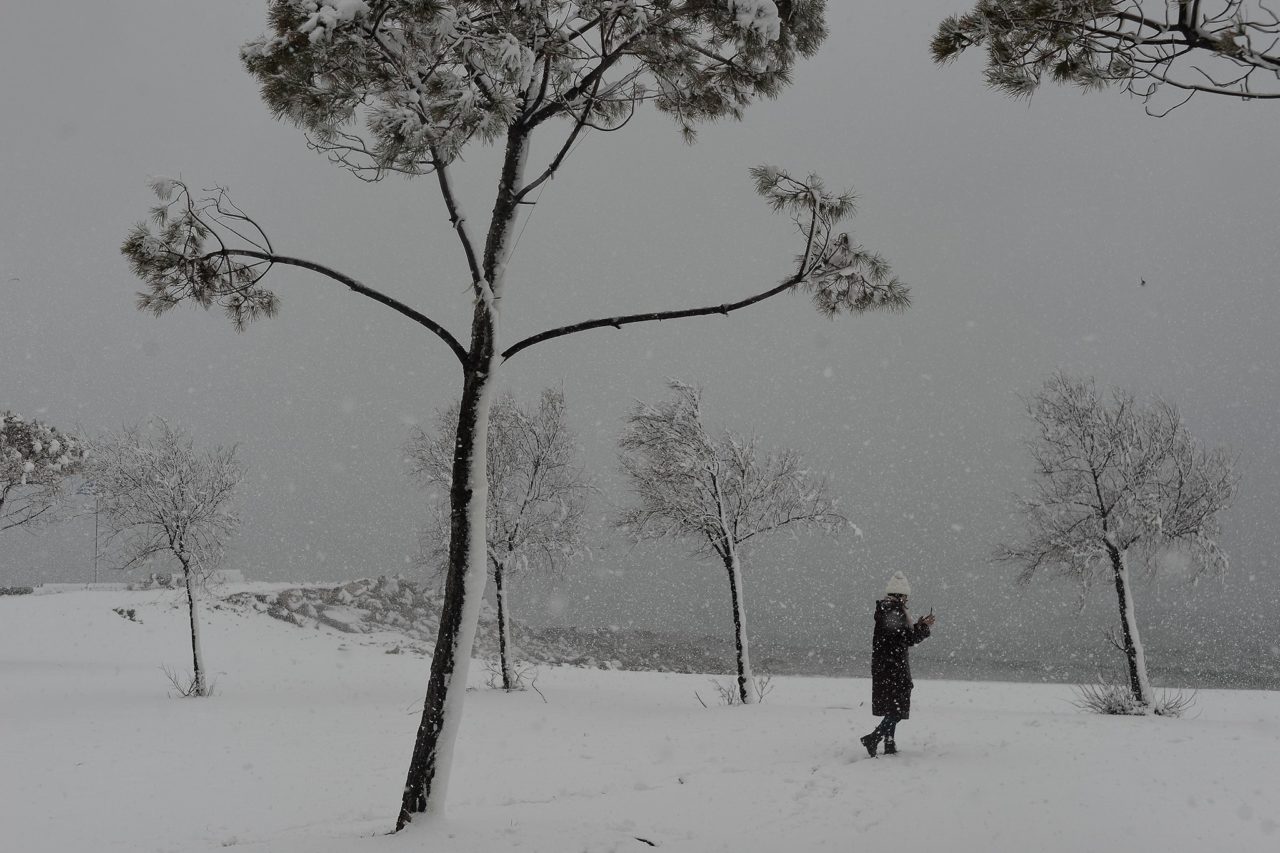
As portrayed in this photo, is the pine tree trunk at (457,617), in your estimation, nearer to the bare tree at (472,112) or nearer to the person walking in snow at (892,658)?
the bare tree at (472,112)

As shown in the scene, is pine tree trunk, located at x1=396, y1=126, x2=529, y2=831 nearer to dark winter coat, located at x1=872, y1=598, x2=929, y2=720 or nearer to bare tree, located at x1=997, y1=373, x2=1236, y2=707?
dark winter coat, located at x1=872, y1=598, x2=929, y2=720

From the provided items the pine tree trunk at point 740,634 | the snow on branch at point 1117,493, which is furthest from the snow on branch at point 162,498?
the snow on branch at point 1117,493

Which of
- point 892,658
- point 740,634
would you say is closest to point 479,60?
point 892,658

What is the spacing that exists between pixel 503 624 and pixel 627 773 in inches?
387

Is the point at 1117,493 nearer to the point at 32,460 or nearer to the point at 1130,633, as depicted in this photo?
the point at 1130,633

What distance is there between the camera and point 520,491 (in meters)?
19.5

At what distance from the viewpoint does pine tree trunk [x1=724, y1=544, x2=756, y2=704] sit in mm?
16259

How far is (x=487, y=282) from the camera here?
21.9 feet

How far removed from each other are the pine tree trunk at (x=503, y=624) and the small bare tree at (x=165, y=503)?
7233mm

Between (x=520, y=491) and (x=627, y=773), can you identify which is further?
(x=520, y=491)

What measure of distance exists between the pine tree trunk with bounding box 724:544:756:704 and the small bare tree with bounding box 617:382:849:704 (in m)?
0.03

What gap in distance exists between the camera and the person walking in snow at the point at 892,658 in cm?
860

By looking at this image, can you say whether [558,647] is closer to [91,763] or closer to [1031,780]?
[91,763]

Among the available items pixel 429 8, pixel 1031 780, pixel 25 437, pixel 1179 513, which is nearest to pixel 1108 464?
pixel 1179 513
